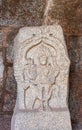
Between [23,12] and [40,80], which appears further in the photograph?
[23,12]

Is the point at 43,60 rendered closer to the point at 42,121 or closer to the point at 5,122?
the point at 42,121

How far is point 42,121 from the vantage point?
117 inches

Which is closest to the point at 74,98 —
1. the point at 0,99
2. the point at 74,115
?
the point at 74,115

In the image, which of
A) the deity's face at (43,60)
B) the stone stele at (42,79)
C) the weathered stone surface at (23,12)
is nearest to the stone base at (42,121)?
the stone stele at (42,79)

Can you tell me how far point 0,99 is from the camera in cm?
378

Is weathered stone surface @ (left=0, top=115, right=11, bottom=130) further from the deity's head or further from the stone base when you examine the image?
the deity's head

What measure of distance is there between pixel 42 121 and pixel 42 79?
1.20ft

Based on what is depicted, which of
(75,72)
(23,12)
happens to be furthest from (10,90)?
(23,12)

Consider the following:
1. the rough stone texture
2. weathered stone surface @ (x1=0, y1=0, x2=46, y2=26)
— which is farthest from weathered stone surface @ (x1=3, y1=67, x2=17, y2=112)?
weathered stone surface @ (x1=0, y1=0, x2=46, y2=26)

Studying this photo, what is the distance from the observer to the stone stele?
296cm

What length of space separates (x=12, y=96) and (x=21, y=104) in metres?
0.82

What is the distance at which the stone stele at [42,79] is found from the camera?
2.96 m

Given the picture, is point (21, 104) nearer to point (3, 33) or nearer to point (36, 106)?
point (36, 106)

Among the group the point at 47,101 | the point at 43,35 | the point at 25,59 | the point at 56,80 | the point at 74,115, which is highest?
the point at 43,35
